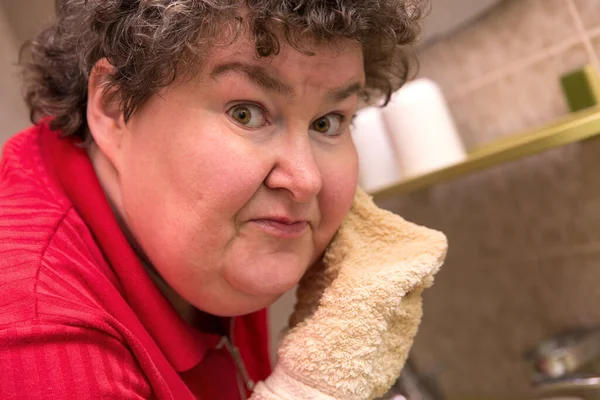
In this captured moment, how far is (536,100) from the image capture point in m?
1.14

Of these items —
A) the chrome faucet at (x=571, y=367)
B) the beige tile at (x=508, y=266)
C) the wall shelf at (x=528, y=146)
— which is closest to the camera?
the wall shelf at (x=528, y=146)

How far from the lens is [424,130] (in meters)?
1.12

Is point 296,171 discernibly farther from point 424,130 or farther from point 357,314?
point 424,130

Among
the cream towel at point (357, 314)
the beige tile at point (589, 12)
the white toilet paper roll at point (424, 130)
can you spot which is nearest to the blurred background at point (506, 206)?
the beige tile at point (589, 12)

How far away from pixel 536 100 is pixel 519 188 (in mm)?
168

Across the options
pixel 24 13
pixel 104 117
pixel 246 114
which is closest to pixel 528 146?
pixel 246 114

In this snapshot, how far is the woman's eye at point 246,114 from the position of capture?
2.11 ft

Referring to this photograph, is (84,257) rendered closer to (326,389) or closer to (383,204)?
(326,389)

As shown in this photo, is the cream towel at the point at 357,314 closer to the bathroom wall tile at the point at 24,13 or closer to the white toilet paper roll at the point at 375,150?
the white toilet paper roll at the point at 375,150

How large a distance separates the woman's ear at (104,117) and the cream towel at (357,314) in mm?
278

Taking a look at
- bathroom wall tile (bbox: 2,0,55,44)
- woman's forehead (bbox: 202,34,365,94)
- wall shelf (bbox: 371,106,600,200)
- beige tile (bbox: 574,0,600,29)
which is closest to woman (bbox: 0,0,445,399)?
woman's forehead (bbox: 202,34,365,94)

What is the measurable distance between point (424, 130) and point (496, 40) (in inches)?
8.8

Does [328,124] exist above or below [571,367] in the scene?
above

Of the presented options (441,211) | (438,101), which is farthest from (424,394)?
(438,101)
